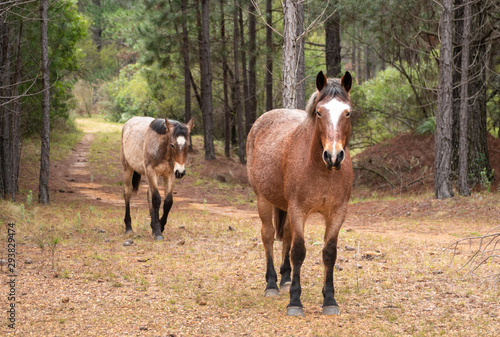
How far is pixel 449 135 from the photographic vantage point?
43.3 ft

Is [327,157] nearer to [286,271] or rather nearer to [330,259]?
[330,259]

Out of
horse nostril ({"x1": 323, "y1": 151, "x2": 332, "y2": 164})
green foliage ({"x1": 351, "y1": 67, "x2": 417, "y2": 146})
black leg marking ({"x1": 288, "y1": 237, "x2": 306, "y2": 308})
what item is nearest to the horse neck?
horse nostril ({"x1": 323, "y1": 151, "x2": 332, "y2": 164})

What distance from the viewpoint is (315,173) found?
514 centimetres

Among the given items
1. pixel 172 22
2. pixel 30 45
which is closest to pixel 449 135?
pixel 30 45

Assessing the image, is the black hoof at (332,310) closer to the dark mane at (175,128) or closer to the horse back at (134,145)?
the dark mane at (175,128)

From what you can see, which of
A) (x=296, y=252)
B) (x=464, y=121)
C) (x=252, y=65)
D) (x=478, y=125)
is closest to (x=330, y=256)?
(x=296, y=252)

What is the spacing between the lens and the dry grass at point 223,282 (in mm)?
4941

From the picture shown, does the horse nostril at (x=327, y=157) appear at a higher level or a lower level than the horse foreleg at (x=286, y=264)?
higher

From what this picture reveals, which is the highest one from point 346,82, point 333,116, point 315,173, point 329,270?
point 346,82

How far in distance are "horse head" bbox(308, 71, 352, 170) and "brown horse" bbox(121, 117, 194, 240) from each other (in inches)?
182

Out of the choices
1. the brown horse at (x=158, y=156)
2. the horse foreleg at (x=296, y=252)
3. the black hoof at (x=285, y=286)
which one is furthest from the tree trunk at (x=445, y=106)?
the horse foreleg at (x=296, y=252)

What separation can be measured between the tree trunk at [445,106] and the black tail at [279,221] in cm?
807

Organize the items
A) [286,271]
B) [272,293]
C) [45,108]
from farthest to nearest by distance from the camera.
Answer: [45,108] → [286,271] → [272,293]

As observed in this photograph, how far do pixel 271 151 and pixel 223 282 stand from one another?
1.94 meters
